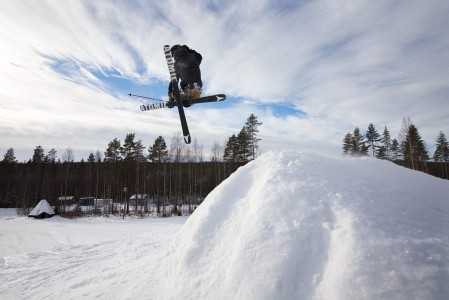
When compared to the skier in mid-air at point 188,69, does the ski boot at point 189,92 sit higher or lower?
lower

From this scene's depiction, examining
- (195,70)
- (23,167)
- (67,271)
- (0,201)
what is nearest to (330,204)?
(195,70)

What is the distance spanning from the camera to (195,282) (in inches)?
149

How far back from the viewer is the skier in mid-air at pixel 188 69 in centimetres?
760

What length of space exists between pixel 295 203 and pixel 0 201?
2862 inches

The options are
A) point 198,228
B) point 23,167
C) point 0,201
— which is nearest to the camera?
point 198,228

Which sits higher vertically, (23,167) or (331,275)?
(23,167)

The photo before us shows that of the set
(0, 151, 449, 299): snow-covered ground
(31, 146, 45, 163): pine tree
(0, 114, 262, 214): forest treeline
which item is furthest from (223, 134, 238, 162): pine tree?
(31, 146, 45, 163): pine tree

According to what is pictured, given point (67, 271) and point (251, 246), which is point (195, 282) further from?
point (67, 271)

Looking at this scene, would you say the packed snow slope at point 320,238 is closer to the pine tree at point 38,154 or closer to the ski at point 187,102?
the ski at point 187,102

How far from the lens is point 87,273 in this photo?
20.9 ft

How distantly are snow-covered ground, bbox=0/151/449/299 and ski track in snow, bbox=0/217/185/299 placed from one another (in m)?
0.04

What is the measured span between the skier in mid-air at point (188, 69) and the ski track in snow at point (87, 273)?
5.08 metres

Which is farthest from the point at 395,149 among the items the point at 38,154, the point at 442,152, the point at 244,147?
the point at 38,154

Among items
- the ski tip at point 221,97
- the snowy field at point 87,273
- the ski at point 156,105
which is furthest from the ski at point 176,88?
the snowy field at point 87,273
